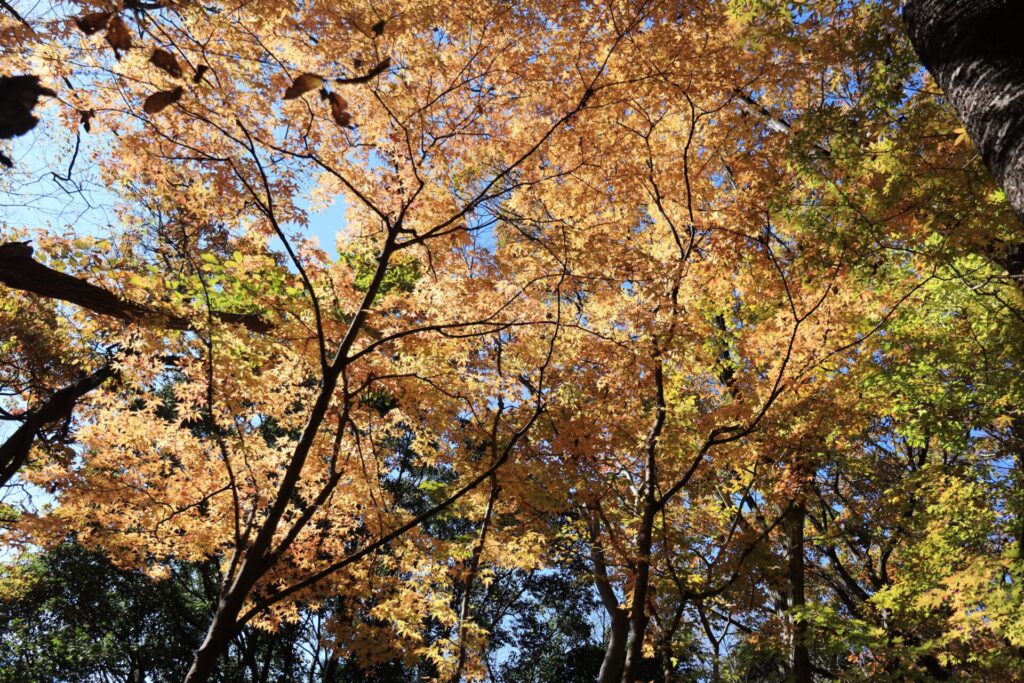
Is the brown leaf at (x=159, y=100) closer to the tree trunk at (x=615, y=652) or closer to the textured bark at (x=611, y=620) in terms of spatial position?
the textured bark at (x=611, y=620)

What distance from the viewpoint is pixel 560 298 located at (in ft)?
23.3

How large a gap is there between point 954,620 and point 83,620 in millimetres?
19050

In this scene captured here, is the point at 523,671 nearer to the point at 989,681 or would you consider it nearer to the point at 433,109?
the point at 989,681

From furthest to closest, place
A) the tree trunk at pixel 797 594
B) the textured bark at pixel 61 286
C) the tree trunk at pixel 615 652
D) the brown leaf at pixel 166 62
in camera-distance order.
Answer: the tree trunk at pixel 615 652
the tree trunk at pixel 797 594
the textured bark at pixel 61 286
the brown leaf at pixel 166 62

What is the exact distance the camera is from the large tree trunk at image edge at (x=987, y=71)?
187 centimetres

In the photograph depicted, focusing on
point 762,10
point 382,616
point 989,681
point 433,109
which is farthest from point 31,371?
point 989,681

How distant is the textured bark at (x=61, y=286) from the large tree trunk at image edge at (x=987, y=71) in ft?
19.1

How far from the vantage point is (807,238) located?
21.2ft

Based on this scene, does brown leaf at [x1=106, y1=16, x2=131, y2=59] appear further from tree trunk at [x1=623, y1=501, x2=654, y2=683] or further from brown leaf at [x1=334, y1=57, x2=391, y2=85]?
tree trunk at [x1=623, y1=501, x2=654, y2=683]

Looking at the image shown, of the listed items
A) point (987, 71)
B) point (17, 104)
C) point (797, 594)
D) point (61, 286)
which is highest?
point (61, 286)

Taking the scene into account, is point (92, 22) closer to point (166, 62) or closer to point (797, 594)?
point (166, 62)

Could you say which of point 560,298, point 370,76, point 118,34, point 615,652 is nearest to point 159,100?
point 118,34

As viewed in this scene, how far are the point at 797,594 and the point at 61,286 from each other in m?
11.3

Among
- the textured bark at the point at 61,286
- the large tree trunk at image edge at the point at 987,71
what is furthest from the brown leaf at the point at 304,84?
the textured bark at the point at 61,286
